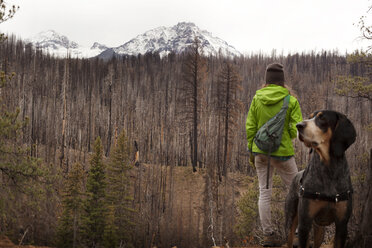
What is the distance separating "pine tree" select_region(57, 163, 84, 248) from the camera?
2336 cm

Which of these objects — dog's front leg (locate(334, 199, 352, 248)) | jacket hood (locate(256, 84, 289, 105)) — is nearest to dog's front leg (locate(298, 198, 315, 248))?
dog's front leg (locate(334, 199, 352, 248))

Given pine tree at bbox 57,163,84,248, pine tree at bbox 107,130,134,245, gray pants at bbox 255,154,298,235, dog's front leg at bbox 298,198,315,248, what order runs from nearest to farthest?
dog's front leg at bbox 298,198,315,248
gray pants at bbox 255,154,298,235
pine tree at bbox 57,163,84,248
pine tree at bbox 107,130,134,245

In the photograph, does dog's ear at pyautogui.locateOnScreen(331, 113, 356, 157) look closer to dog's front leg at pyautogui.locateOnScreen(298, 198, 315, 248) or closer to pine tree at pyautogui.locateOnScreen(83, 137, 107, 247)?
dog's front leg at pyautogui.locateOnScreen(298, 198, 315, 248)

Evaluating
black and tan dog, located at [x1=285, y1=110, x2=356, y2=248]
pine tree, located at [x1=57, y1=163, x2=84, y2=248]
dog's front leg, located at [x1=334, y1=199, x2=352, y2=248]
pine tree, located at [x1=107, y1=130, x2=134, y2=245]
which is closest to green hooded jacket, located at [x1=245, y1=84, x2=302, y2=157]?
black and tan dog, located at [x1=285, y1=110, x2=356, y2=248]

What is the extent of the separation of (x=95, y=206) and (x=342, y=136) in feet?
81.3

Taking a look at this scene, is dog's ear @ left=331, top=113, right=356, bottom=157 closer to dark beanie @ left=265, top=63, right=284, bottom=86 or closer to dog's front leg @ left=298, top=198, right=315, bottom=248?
dog's front leg @ left=298, top=198, right=315, bottom=248

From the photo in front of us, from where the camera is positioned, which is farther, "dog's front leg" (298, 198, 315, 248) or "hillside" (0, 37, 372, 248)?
"hillside" (0, 37, 372, 248)

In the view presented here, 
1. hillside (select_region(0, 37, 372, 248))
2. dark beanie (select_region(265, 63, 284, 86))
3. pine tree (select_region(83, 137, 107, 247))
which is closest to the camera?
dark beanie (select_region(265, 63, 284, 86))

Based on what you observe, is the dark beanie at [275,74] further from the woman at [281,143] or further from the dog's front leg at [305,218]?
the dog's front leg at [305,218]

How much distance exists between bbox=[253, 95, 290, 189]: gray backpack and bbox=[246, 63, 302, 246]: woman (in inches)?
2.5

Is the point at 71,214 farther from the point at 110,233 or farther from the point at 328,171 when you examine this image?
the point at 328,171

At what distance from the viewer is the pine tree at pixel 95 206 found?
2492cm

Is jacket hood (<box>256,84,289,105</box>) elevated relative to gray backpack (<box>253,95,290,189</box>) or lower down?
elevated

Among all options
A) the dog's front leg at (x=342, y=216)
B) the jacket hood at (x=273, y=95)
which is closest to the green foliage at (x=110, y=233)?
the jacket hood at (x=273, y=95)
